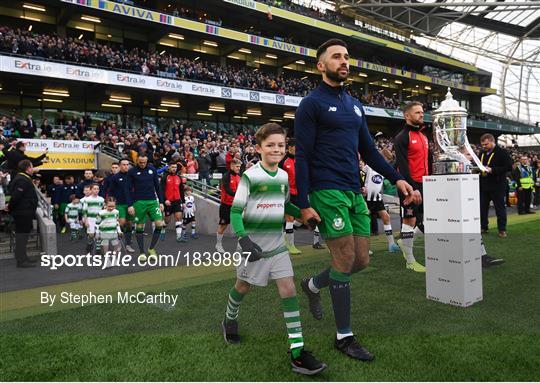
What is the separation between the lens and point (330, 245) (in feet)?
10.5

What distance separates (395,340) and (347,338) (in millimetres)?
523

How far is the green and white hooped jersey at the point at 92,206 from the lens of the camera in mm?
9102

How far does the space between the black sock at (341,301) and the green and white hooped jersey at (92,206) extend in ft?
23.9

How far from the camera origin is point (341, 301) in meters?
3.16

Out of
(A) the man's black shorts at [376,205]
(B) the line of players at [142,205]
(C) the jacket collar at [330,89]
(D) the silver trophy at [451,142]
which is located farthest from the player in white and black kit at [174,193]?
(C) the jacket collar at [330,89]

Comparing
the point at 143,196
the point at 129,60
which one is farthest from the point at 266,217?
the point at 129,60

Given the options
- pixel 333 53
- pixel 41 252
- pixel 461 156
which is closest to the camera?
pixel 333 53

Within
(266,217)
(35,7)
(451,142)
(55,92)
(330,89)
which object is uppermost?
(35,7)

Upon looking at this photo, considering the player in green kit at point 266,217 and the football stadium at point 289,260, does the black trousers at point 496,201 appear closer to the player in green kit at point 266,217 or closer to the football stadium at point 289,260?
the football stadium at point 289,260

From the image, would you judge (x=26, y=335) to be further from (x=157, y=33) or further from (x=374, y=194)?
(x=157, y=33)

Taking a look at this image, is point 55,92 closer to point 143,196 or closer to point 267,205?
point 143,196

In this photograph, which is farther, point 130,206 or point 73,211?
point 73,211

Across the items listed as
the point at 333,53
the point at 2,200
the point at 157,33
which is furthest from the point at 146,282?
the point at 157,33

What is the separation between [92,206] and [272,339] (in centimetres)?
695
